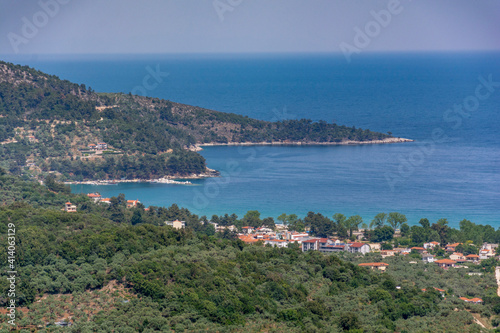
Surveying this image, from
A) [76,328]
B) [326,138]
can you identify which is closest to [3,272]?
[76,328]

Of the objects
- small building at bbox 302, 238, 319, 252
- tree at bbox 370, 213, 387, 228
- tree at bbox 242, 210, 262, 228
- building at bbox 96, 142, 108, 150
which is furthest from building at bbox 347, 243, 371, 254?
building at bbox 96, 142, 108, 150

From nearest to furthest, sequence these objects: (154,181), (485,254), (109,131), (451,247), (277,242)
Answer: (485,254) → (451,247) → (277,242) → (154,181) → (109,131)

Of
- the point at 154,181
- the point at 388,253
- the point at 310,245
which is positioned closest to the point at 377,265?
the point at 388,253

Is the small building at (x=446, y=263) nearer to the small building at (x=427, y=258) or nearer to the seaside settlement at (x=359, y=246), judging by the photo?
the seaside settlement at (x=359, y=246)

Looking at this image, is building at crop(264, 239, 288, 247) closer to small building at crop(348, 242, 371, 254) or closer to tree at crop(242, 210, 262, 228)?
small building at crop(348, 242, 371, 254)

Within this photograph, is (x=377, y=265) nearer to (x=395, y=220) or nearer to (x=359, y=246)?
(x=359, y=246)

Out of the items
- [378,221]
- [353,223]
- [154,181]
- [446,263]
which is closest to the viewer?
[446,263]

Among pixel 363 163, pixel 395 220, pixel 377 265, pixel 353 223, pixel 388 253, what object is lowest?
pixel 388 253
